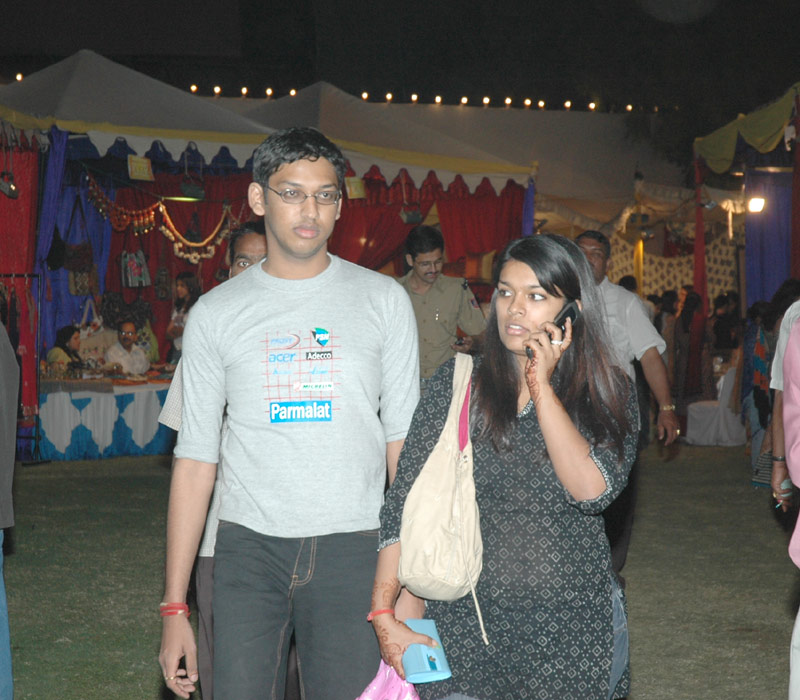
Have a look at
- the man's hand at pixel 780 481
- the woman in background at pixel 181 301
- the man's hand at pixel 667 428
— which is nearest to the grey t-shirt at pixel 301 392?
the man's hand at pixel 780 481

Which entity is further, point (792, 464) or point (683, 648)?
point (683, 648)

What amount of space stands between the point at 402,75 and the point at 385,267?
1317cm

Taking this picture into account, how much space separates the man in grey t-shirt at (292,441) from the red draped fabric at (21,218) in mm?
8911

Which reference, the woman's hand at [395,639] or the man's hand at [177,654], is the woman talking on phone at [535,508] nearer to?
the woman's hand at [395,639]

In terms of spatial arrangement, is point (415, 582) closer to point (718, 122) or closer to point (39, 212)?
point (39, 212)

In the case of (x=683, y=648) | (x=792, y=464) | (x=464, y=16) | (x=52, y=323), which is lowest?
(x=683, y=648)

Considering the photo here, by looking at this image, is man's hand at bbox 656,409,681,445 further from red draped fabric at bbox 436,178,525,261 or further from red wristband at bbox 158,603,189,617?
red draped fabric at bbox 436,178,525,261

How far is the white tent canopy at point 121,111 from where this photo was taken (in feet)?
37.4

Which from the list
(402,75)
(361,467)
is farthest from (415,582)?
(402,75)

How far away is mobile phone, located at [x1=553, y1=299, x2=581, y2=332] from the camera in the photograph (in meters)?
2.62

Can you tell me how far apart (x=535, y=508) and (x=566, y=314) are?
500 mm

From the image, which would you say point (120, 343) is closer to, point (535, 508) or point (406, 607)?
point (406, 607)

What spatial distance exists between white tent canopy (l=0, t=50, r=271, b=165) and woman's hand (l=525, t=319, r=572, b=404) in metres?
9.63

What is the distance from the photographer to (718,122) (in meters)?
25.5
